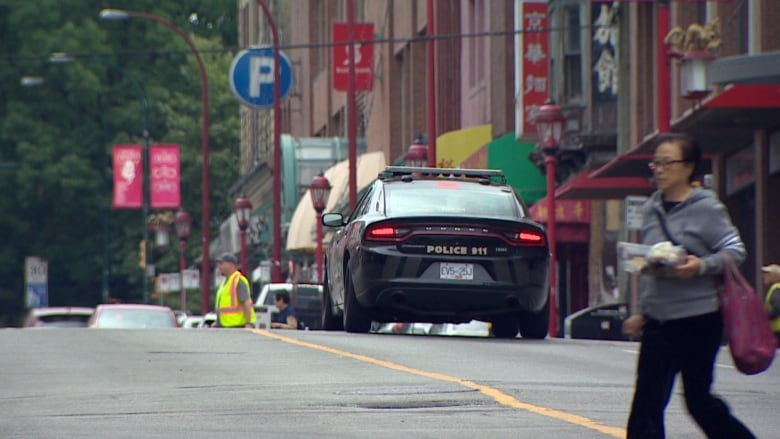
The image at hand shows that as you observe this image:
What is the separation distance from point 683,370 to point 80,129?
67.1 m

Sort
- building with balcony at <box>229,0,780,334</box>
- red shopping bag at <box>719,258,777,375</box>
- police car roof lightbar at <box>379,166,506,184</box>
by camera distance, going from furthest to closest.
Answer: building with balcony at <box>229,0,780,334</box>, police car roof lightbar at <box>379,166,506,184</box>, red shopping bag at <box>719,258,777,375</box>

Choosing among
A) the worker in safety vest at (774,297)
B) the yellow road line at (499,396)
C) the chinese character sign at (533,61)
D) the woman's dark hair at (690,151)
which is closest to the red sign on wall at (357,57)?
the chinese character sign at (533,61)

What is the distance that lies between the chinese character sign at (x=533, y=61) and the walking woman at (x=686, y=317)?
31190 mm

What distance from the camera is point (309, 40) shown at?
232ft

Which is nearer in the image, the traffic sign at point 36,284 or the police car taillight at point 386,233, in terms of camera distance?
the police car taillight at point 386,233

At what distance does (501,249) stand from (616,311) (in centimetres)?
1255

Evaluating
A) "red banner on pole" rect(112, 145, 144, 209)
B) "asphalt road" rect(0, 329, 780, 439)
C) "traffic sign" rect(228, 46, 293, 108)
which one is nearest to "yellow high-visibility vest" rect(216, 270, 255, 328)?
"asphalt road" rect(0, 329, 780, 439)

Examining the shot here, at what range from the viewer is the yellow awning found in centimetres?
5284

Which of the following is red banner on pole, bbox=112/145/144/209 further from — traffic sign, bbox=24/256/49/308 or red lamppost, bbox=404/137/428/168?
red lamppost, bbox=404/137/428/168

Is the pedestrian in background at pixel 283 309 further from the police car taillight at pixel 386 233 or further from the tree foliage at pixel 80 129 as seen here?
the tree foliage at pixel 80 129

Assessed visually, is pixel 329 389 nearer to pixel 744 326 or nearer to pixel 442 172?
pixel 744 326

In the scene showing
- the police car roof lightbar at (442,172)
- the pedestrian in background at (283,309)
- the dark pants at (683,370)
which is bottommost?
the pedestrian in background at (283,309)

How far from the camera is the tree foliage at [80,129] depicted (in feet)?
242

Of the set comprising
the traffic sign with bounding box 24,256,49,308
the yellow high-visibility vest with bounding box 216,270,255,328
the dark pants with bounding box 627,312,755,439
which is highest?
the dark pants with bounding box 627,312,755,439
